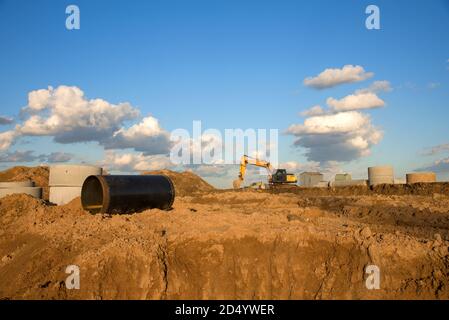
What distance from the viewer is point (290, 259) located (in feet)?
23.2

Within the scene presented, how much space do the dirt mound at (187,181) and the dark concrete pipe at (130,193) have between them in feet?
71.2

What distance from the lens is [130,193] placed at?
1050 cm

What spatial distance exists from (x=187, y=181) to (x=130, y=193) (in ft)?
84.4

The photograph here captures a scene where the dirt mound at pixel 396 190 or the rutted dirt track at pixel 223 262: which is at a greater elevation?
the dirt mound at pixel 396 190

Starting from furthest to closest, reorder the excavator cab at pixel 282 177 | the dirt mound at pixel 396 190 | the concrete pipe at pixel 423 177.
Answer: the excavator cab at pixel 282 177
the concrete pipe at pixel 423 177
the dirt mound at pixel 396 190

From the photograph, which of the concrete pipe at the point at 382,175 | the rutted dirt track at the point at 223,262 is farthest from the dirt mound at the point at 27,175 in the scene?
the concrete pipe at the point at 382,175

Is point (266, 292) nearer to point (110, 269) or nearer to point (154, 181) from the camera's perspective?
point (110, 269)

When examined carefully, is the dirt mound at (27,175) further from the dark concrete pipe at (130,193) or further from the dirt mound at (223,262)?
the dirt mound at (223,262)

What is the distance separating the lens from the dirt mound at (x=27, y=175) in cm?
3027
